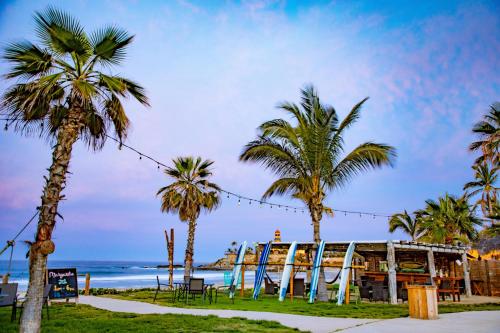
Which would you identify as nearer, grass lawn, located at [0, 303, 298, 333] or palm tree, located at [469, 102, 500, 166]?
grass lawn, located at [0, 303, 298, 333]

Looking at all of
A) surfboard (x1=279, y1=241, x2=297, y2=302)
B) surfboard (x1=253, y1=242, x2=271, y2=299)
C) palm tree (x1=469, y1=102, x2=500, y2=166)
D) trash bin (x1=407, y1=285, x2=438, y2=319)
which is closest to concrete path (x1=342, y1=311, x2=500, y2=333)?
trash bin (x1=407, y1=285, x2=438, y2=319)

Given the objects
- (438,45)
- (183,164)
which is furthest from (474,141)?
(183,164)

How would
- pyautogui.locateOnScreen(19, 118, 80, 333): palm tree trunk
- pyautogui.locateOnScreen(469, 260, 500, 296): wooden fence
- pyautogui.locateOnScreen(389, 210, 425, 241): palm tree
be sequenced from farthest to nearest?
1. pyautogui.locateOnScreen(389, 210, 425, 241): palm tree
2. pyautogui.locateOnScreen(469, 260, 500, 296): wooden fence
3. pyautogui.locateOnScreen(19, 118, 80, 333): palm tree trunk

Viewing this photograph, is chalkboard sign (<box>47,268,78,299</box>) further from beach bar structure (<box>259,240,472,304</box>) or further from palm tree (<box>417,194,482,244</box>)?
palm tree (<box>417,194,482,244</box>)

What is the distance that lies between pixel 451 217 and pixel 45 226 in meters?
32.4

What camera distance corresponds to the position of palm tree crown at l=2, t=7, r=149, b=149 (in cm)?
724

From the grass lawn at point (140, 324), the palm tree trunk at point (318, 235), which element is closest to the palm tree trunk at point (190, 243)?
the palm tree trunk at point (318, 235)

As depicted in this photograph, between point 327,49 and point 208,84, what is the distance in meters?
6.31

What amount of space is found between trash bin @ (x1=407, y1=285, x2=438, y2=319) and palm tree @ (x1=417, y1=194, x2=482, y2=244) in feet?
74.8

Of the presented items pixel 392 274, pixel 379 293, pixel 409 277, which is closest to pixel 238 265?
pixel 379 293

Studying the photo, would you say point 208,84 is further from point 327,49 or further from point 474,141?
point 474,141

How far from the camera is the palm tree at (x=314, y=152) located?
14586 millimetres

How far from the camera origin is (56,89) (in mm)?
7691

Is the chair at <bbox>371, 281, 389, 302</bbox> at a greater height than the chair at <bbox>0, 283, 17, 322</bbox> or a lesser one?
lesser
